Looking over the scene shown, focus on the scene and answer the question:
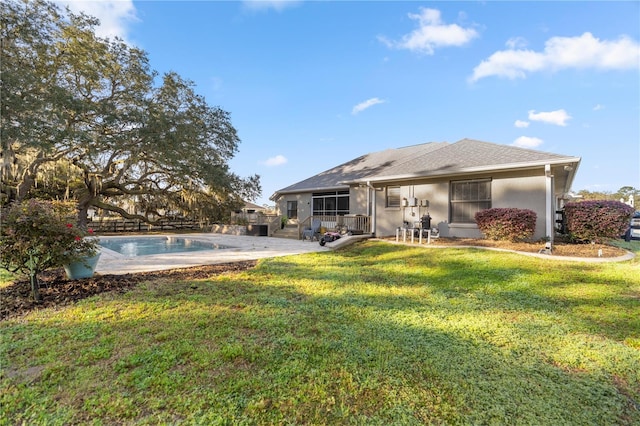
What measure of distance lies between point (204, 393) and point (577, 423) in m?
2.55

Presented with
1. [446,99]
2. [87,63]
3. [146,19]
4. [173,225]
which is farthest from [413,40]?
[173,225]

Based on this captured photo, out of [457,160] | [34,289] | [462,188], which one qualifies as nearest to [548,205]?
[462,188]

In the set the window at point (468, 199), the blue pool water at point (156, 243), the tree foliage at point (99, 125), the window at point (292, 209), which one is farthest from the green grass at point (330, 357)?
the window at point (292, 209)

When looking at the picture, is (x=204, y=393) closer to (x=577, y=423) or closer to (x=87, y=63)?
(x=577, y=423)

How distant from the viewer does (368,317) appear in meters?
3.68

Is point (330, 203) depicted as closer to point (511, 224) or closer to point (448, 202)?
point (448, 202)

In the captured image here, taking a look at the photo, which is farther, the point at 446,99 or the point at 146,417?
the point at 446,99

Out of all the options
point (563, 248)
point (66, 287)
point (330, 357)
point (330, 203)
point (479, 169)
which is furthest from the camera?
point (330, 203)

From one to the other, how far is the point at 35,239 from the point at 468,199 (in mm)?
11614

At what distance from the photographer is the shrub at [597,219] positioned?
7.60 m

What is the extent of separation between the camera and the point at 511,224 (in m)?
8.41

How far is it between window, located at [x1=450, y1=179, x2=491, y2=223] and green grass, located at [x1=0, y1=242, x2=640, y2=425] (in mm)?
5543

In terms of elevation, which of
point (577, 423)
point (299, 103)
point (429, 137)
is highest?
point (299, 103)

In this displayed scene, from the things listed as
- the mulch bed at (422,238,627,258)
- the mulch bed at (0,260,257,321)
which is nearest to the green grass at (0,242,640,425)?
the mulch bed at (0,260,257,321)
